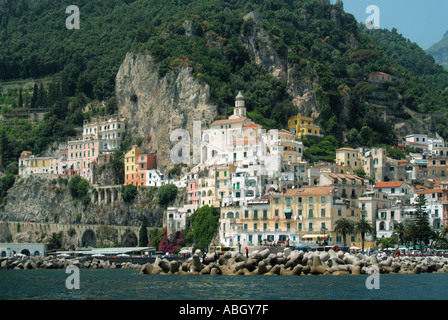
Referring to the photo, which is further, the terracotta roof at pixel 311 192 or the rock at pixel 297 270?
the terracotta roof at pixel 311 192

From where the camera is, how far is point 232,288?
Result: 4953cm

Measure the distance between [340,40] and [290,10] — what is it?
11455 millimetres

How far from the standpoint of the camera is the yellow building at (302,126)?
111 meters

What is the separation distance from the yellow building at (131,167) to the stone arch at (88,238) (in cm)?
874

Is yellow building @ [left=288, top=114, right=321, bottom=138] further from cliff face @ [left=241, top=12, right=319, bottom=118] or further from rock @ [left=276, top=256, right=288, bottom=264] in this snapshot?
rock @ [left=276, top=256, right=288, bottom=264]

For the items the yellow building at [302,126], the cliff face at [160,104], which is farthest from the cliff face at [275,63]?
the cliff face at [160,104]

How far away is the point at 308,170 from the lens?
9662cm

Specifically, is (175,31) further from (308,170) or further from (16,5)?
(16,5)

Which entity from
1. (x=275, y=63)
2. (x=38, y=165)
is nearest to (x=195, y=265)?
(x=38, y=165)

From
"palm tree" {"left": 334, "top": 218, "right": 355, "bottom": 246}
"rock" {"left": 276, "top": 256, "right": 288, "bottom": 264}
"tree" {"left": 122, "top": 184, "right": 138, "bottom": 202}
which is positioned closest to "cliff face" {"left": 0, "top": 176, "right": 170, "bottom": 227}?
"tree" {"left": 122, "top": 184, "right": 138, "bottom": 202}

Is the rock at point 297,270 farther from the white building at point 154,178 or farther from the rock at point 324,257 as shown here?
the white building at point 154,178

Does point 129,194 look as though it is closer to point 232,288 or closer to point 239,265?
point 239,265
